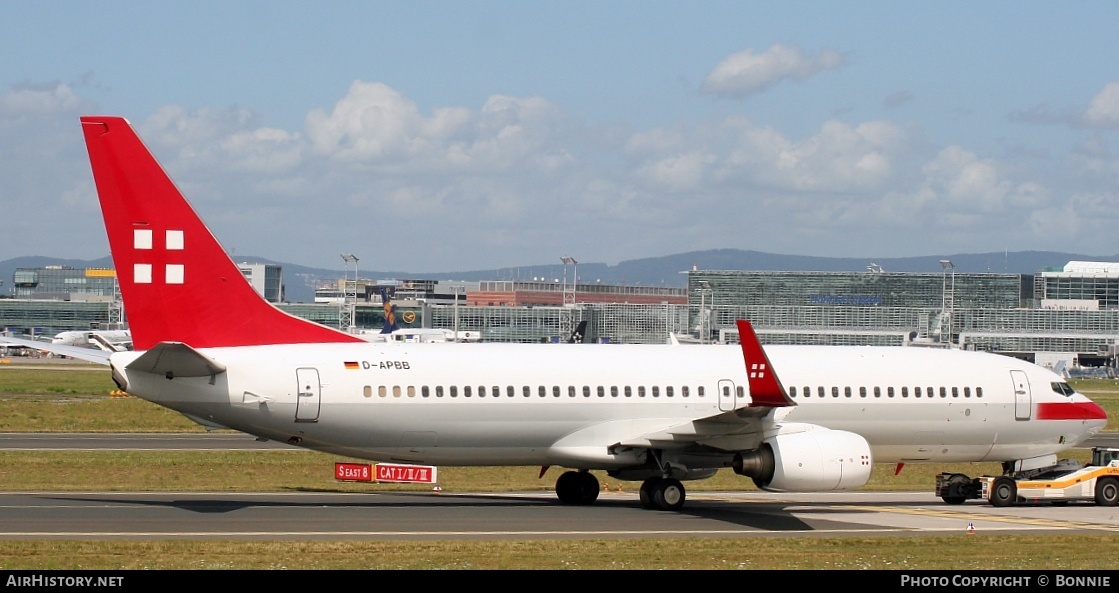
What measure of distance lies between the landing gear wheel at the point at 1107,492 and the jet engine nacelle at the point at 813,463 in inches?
279

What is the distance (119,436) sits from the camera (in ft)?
149

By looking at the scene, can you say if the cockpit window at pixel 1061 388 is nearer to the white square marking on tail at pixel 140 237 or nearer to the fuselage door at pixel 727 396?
the fuselage door at pixel 727 396

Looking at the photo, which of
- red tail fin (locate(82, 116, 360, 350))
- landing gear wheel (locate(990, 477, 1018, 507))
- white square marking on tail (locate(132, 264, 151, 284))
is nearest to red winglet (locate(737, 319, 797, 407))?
landing gear wheel (locate(990, 477, 1018, 507))

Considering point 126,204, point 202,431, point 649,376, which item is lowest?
point 202,431

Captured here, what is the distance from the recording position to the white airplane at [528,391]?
2462 centimetres

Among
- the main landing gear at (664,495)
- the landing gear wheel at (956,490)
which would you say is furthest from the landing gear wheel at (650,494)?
the landing gear wheel at (956,490)

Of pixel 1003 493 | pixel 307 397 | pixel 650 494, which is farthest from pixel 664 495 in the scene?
pixel 1003 493

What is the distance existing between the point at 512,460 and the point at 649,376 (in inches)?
129

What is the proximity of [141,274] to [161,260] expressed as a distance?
0.44 metres

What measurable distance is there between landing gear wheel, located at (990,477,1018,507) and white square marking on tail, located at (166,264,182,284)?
685 inches

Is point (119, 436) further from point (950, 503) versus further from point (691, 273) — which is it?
point (691, 273)

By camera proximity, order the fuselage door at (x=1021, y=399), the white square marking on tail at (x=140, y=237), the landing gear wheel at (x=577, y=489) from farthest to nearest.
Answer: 1. the fuselage door at (x=1021, y=399)
2. the landing gear wheel at (x=577, y=489)
3. the white square marking on tail at (x=140, y=237)

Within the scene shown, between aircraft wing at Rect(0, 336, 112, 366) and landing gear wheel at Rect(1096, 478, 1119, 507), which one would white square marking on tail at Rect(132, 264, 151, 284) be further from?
landing gear wheel at Rect(1096, 478, 1119, 507)
